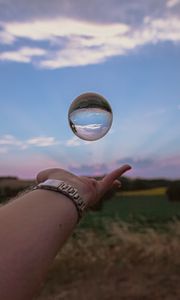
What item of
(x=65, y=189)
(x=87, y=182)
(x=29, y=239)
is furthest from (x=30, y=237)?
(x=87, y=182)

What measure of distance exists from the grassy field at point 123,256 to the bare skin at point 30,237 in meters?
4.93

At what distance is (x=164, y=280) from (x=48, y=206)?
551 cm

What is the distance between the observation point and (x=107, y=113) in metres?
1.96

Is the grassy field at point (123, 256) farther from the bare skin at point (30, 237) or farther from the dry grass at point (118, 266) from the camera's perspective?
the bare skin at point (30, 237)

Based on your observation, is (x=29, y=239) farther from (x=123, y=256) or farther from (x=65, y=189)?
(x=123, y=256)

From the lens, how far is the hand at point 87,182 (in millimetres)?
1026

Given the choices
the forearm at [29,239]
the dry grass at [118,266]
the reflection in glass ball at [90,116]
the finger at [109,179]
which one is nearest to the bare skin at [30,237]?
the forearm at [29,239]

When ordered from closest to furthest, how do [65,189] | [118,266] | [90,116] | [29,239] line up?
[29,239], [65,189], [90,116], [118,266]

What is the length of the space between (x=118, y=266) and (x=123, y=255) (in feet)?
0.68

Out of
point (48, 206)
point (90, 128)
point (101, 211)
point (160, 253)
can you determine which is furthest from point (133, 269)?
point (48, 206)

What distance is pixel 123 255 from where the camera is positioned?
21.9 ft

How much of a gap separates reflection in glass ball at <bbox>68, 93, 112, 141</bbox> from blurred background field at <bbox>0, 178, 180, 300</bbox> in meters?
3.88

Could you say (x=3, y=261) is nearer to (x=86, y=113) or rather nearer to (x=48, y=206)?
(x=48, y=206)

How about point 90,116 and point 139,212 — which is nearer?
point 90,116
